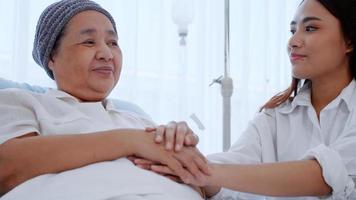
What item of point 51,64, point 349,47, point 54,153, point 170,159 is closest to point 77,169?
point 54,153

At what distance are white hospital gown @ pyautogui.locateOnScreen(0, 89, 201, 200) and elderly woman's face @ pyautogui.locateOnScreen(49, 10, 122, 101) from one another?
54 mm

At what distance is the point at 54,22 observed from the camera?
4.24ft

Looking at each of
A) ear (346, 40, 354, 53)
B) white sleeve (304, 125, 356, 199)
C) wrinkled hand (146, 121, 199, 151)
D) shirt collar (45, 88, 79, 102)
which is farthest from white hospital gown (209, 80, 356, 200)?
shirt collar (45, 88, 79, 102)

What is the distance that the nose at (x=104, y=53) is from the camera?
1.28m

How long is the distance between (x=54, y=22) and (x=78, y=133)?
0.38m

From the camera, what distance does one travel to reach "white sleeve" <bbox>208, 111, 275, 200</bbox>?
4.69 feet

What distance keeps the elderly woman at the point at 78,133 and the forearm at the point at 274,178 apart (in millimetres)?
82

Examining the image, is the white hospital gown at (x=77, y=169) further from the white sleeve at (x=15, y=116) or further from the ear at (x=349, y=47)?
the ear at (x=349, y=47)

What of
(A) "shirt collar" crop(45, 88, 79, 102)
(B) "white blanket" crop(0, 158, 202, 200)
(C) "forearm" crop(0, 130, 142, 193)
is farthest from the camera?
(A) "shirt collar" crop(45, 88, 79, 102)

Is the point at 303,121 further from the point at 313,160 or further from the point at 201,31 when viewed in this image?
the point at 201,31

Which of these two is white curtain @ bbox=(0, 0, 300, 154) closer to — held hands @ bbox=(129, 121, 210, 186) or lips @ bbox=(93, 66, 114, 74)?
lips @ bbox=(93, 66, 114, 74)

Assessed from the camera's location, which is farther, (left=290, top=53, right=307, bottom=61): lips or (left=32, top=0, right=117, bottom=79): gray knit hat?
(left=290, top=53, right=307, bottom=61): lips

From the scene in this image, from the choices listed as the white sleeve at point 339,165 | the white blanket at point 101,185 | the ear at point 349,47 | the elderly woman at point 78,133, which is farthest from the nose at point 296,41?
the white blanket at point 101,185

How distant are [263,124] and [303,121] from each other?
141 mm
